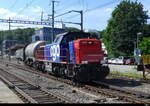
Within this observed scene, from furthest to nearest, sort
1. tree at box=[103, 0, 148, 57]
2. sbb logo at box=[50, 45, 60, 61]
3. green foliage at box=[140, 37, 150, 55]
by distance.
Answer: tree at box=[103, 0, 148, 57] < green foliage at box=[140, 37, 150, 55] < sbb logo at box=[50, 45, 60, 61]

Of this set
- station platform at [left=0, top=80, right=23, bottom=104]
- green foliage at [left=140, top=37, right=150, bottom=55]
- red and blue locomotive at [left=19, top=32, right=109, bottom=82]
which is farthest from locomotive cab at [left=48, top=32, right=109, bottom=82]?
green foliage at [left=140, top=37, right=150, bottom=55]

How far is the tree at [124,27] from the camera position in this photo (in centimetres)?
7000

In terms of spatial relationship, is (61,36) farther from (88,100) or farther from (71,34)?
(88,100)

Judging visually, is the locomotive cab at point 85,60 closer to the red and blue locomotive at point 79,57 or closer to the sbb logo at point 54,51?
the red and blue locomotive at point 79,57

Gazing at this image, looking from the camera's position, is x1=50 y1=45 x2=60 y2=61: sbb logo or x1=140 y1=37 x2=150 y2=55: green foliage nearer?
x1=50 y1=45 x2=60 y2=61: sbb logo

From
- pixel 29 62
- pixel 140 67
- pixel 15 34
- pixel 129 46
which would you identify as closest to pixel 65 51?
pixel 140 67

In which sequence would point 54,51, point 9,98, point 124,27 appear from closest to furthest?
point 9,98, point 54,51, point 124,27

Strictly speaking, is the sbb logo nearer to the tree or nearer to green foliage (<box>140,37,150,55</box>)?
green foliage (<box>140,37,150,55</box>)

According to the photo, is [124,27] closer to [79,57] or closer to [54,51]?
[54,51]

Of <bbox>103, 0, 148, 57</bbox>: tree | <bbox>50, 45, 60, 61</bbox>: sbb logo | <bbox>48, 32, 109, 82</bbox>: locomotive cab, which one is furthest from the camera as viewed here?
<bbox>103, 0, 148, 57</bbox>: tree

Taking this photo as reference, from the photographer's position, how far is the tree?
70.0 meters

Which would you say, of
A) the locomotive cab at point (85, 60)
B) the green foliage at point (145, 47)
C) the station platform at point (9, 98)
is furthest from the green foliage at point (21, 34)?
the station platform at point (9, 98)

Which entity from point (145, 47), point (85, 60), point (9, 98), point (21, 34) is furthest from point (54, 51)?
point (21, 34)

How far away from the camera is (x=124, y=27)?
7019cm
